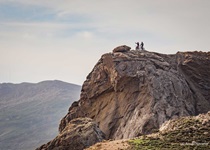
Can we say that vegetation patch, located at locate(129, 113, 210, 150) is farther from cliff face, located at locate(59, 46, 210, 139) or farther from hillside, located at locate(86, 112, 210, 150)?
cliff face, located at locate(59, 46, 210, 139)

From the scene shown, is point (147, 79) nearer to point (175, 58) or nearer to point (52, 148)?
point (175, 58)

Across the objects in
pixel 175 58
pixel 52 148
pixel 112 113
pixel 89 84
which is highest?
pixel 175 58

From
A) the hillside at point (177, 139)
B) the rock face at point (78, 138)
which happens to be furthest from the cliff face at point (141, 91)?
the hillside at point (177, 139)

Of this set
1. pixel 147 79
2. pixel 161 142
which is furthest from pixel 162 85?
pixel 161 142

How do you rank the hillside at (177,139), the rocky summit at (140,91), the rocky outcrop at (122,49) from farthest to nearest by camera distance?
the rocky outcrop at (122,49) < the rocky summit at (140,91) < the hillside at (177,139)

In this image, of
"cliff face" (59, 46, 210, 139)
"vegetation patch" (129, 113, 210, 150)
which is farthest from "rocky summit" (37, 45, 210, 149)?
"vegetation patch" (129, 113, 210, 150)

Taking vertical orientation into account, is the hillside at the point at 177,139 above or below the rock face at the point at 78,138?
above

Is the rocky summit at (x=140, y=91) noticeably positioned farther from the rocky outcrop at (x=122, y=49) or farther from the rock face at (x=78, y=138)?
the rock face at (x=78, y=138)

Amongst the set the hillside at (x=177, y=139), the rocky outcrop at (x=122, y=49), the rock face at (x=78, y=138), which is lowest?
the rock face at (x=78, y=138)

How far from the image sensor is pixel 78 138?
55781mm

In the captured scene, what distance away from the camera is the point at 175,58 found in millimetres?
75938

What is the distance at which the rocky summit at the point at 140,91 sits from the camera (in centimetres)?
6202

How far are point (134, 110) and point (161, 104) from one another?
4672mm

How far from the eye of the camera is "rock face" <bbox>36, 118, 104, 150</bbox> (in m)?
55.4
